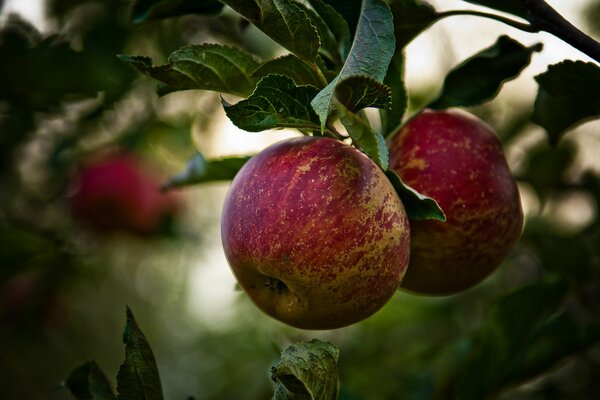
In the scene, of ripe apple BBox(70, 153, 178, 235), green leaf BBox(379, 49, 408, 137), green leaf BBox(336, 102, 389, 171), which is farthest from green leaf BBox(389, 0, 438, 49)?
ripe apple BBox(70, 153, 178, 235)

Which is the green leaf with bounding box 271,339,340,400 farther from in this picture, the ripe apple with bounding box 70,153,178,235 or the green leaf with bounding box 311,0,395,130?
the ripe apple with bounding box 70,153,178,235

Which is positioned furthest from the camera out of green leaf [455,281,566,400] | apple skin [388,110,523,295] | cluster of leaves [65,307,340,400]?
green leaf [455,281,566,400]

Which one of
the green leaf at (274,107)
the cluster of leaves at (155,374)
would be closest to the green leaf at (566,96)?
the green leaf at (274,107)

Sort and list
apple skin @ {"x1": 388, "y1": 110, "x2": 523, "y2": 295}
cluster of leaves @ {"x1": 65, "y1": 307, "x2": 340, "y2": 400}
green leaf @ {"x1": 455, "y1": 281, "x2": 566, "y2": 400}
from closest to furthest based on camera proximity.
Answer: cluster of leaves @ {"x1": 65, "y1": 307, "x2": 340, "y2": 400}, apple skin @ {"x1": 388, "y1": 110, "x2": 523, "y2": 295}, green leaf @ {"x1": 455, "y1": 281, "x2": 566, "y2": 400}

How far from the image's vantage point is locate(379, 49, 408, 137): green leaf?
1.19 metres

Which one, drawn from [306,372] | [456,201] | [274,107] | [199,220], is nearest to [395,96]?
[456,201]

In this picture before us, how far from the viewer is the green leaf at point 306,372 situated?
911 mm

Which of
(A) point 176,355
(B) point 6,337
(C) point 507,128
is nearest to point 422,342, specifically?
(C) point 507,128

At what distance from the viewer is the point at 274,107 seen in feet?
3.01

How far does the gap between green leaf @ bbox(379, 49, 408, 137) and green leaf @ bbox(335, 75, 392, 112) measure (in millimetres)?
277

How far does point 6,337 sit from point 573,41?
276 cm

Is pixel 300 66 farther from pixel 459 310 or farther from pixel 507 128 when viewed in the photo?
pixel 459 310

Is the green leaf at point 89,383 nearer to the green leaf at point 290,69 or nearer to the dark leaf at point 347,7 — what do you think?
the green leaf at point 290,69

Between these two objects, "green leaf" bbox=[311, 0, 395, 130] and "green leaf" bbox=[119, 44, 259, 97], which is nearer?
"green leaf" bbox=[311, 0, 395, 130]
